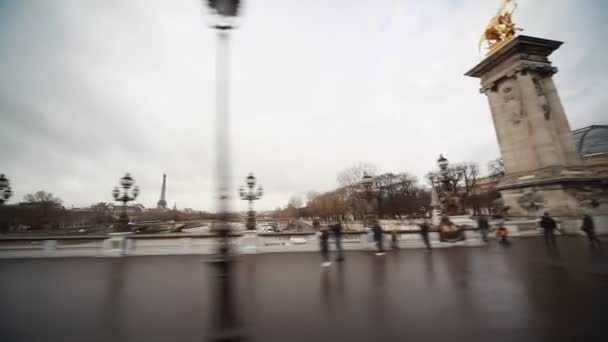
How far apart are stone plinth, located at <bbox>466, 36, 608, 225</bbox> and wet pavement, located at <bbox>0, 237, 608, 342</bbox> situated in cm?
1300

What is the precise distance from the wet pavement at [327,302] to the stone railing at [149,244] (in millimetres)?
3387

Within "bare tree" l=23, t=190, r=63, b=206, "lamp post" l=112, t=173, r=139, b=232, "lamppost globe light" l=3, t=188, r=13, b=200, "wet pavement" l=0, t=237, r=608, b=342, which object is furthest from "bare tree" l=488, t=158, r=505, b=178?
"bare tree" l=23, t=190, r=63, b=206

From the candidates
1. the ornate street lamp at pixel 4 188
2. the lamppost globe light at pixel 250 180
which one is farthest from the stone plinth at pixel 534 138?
the ornate street lamp at pixel 4 188

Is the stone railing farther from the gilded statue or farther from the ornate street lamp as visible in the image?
the gilded statue

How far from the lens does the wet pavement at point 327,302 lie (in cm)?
413

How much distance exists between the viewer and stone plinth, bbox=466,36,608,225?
64.4 feet

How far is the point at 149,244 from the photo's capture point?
1365 cm

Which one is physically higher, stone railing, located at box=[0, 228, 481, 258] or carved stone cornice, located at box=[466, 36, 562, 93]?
carved stone cornice, located at box=[466, 36, 562, 93]

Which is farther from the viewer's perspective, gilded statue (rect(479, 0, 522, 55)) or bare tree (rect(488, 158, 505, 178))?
bare tree (rect(488, 158, 505, 178))

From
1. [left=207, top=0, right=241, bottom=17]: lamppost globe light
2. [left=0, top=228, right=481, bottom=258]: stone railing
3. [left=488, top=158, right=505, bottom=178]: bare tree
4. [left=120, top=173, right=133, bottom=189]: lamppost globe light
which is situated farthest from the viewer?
[left=488, top=158, right=505, bottom=178]: bare tree

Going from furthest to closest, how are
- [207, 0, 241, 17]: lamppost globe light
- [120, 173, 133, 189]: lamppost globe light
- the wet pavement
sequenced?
1. [120, 173, 133, 189]: lamppost globe light
2. the wet pavement
3. [207, 0, 241, 17]: lamppost globe light

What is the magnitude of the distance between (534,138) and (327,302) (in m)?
25.8

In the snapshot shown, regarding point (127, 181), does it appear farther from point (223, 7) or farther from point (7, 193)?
point (223, 7)

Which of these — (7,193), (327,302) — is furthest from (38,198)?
(327,302)
